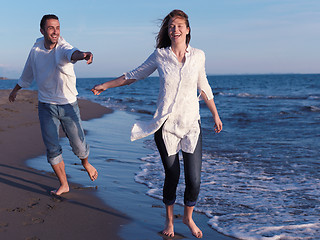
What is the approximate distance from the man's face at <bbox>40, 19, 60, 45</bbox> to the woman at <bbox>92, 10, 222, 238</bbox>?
1078mm

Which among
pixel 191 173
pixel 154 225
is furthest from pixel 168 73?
pixel 154 225

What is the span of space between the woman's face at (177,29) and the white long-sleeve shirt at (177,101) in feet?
0.32

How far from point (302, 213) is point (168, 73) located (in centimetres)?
227

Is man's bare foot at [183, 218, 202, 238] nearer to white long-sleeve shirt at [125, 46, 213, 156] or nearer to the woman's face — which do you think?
white long-sleeve shirt at [125, 46, 213, 156]

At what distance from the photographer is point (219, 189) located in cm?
475

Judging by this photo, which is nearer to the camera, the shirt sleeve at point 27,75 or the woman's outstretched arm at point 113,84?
the woman's outstretched arm at point 113,84

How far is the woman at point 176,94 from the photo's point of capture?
2939mm

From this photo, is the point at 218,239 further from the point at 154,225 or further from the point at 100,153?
the point at 100,153

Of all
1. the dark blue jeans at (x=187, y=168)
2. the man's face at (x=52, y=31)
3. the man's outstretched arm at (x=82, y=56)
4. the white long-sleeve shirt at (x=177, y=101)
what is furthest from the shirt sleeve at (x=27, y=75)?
the dark blue jeans at (x=187, y=168)

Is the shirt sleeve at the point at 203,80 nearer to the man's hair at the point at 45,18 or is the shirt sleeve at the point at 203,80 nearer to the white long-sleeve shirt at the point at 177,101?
the white long-sleeve shirt at the point at 177,101

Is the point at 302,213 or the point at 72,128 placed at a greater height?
the point at 72,128

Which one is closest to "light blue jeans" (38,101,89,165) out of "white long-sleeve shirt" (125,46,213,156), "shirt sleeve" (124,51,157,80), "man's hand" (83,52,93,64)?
"man's hand" (83,52,93,64)

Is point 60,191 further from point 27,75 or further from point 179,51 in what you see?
point 179,51

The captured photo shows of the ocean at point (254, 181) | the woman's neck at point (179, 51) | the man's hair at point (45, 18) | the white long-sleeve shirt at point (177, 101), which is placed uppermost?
the man's hair at point (45, 18)
